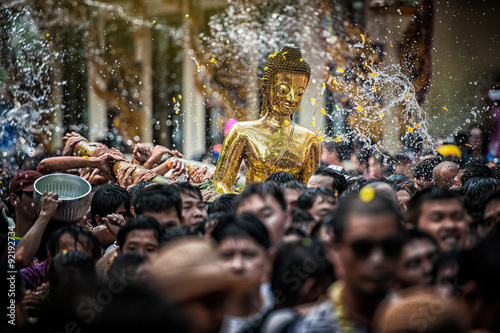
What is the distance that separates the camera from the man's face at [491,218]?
3029 mm

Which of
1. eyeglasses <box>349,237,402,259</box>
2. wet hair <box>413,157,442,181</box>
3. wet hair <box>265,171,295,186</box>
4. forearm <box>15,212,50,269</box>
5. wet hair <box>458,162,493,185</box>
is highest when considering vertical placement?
eyeglasses <box>349,237,402,259</box>

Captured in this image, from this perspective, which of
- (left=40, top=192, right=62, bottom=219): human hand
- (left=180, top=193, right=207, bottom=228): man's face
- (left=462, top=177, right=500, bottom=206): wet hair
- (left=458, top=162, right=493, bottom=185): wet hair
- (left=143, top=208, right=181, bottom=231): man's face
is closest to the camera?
(left=143, top=208, right=181, bottom=231): man's face

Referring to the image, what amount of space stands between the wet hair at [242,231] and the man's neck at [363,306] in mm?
455

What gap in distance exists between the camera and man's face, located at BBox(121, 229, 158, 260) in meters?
2.91

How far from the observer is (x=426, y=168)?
562 centimetres

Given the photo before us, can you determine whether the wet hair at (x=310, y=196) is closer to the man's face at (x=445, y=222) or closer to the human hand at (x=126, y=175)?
the man's face at (x=445, y=222)

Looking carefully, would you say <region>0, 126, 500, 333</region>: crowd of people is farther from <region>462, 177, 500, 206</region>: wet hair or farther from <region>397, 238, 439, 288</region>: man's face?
<region>462, 177, 500, 206</region>: wet hair

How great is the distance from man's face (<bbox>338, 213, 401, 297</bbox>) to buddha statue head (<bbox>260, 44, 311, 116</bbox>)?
2518mm

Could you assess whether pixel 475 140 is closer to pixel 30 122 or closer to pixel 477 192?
pixel 477 192

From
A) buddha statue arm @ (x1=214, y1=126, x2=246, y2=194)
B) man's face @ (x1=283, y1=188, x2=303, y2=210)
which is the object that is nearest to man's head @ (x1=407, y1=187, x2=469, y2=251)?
man's face @ (x1=283, y1=188, x2=303, y2=210)

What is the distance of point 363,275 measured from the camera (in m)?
2.00

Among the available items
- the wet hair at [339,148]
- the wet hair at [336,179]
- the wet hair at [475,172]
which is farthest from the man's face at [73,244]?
the wet hair at [339,148]

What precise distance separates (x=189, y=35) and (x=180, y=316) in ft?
35.7

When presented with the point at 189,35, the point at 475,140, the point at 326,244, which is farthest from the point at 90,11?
the point at 326,244
